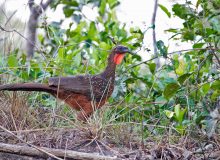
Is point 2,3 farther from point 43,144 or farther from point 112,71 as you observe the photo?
point 43,144

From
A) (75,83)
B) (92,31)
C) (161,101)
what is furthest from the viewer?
(92,31)

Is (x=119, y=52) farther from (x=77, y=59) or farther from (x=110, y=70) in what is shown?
(x=77, y=59)

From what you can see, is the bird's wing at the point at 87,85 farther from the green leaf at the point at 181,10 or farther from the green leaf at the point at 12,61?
the green leaf at the point at 181,10

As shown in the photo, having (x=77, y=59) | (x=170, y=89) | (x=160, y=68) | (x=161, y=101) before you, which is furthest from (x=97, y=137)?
(x=77, y=59)

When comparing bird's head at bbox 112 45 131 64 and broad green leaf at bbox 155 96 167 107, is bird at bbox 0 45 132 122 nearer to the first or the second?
bird's head at bbox 112 45 131 64

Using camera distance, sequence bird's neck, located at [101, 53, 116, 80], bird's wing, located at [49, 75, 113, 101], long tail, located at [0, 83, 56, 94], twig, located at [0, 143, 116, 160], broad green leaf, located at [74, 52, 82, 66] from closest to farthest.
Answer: twig, located at [0, 143, 116, 160] → long tail, located at [0, 83, 56, 94] → bird's wing, located at [49, 75, 113, 101] → bird's neck, located at [101, 53, 116, 80] → broad green leaf, located at [74, 52, 82, 66]

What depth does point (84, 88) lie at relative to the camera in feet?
17.5

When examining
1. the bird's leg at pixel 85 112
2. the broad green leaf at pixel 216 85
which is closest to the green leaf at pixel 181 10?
the broad green leaf at pixel 216 85

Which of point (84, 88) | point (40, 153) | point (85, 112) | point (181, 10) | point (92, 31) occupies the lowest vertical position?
point (40, 153)

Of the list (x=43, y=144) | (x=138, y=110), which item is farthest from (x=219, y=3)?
(x=43, y=144)

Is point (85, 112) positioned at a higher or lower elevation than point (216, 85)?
lower

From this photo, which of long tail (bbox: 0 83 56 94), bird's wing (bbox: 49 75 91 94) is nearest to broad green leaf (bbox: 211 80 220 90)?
bird's wing (bbox: 49 75 91 94)

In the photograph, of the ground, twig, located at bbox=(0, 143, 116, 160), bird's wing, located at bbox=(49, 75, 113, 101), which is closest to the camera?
twig, located at bbox=(0, 143, 116, 160)

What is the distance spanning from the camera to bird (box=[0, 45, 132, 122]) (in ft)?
16.6
